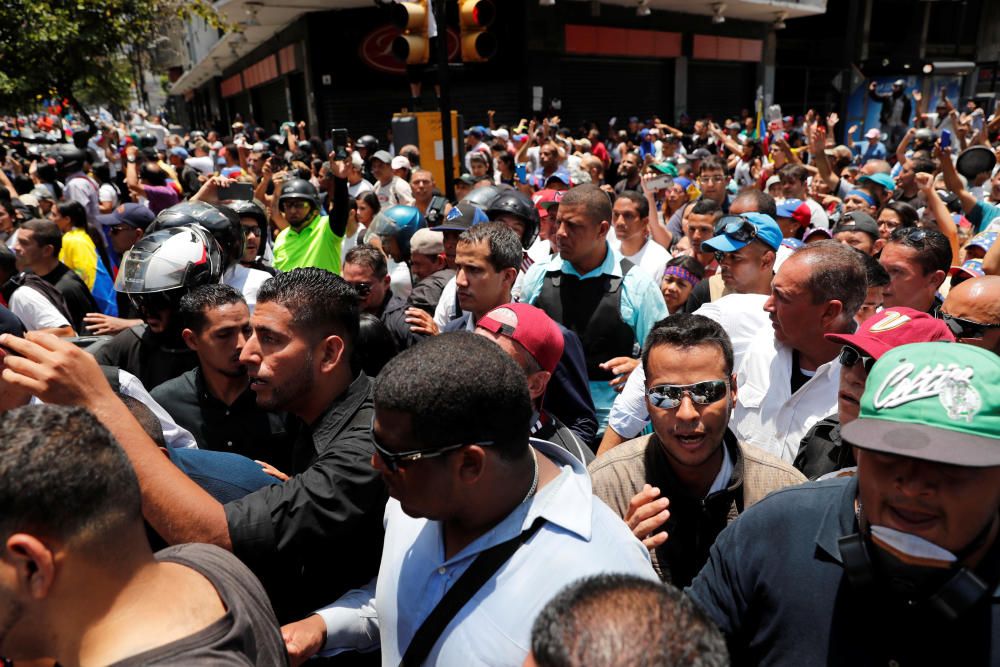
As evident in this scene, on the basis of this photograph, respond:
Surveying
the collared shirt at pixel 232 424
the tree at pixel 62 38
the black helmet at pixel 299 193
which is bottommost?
the collared shirt at pixel 232 424

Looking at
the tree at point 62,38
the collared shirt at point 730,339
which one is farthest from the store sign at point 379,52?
the collared shirt at point 730,339

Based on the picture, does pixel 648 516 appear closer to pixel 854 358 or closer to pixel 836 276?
pixel 854 358

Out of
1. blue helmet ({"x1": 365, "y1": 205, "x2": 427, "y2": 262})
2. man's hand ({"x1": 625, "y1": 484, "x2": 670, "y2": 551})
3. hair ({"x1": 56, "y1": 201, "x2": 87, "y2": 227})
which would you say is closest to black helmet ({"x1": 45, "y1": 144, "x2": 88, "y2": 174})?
hair ({"x1": 56, "y1": 201, "x2": 87, "y2": 227})

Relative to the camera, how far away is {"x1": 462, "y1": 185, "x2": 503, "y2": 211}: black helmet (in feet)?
21.1

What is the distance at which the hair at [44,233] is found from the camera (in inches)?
221

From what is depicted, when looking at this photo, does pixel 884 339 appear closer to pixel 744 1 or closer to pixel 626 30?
pixel 626 30

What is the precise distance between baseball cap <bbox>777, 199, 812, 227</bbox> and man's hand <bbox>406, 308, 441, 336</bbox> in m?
3.79

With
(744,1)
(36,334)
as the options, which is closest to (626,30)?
(744,1)

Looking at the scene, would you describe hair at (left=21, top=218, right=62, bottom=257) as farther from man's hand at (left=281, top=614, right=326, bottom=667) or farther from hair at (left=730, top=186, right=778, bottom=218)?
hair at (left=730, top=186, right=778, bottom=218)

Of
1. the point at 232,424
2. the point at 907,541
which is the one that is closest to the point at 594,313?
the point at 232,424

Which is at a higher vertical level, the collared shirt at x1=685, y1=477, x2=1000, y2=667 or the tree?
the tree

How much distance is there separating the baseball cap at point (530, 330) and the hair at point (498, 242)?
1024 mm

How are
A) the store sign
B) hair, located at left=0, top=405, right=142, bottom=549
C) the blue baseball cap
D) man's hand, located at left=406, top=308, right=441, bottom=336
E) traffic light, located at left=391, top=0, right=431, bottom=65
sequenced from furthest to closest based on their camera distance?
the store sign
traffic light, located at left=391, top=0, right=431, bottom=65
the blue baseball cap
man's hand, located at left=406, top=308, right=441, bottom=336
hair, located at left=0, top=405, right=142, bottom=549

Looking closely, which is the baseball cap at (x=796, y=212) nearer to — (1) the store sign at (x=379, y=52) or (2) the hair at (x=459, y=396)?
(2) the hair at (x=459, y=396)
